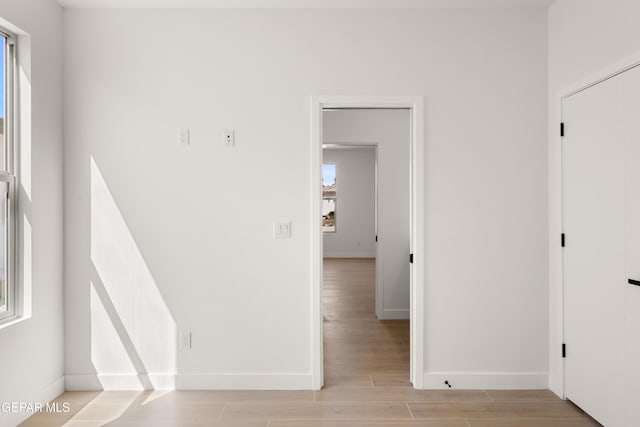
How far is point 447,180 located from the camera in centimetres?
309

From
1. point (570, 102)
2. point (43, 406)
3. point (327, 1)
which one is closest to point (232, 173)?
point (327, 1)

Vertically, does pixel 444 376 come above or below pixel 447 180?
below

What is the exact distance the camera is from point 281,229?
308 centimetres

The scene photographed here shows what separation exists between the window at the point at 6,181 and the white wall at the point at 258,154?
41cm

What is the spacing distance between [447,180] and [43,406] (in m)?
3.12

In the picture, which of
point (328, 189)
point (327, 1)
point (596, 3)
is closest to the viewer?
point (596, 3)

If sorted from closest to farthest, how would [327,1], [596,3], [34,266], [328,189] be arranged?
[596,3] → [34,266] → [327,1] → [328,189]

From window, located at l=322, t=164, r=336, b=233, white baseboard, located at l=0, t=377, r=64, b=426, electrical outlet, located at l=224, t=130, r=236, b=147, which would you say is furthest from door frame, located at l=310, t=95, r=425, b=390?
window, located at l=322, t=164, r=336, b=233

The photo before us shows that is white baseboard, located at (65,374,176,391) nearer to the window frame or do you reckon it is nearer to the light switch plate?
the window frame

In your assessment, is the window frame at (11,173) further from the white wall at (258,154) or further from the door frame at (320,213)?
the door frame at (320,213)

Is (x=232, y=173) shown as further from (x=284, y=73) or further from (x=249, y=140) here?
(x=284, y=73)

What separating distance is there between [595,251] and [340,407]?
1.87 m

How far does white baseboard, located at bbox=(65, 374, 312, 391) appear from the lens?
3.07 m

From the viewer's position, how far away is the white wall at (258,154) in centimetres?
307
